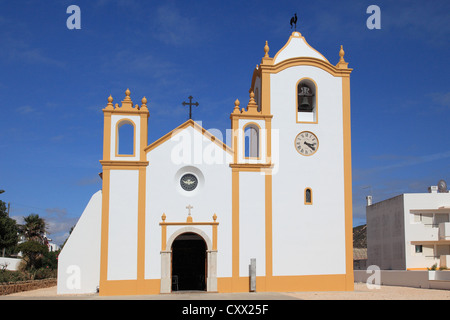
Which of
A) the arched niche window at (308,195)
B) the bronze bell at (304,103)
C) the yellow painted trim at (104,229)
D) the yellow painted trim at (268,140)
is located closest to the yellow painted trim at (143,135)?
the yellow painted trim at (104,229)

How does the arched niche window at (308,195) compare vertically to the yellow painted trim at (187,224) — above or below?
above

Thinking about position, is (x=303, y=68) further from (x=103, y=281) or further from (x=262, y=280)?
(x=103, y=281)

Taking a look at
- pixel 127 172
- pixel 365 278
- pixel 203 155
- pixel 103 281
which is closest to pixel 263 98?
pixel 203 155

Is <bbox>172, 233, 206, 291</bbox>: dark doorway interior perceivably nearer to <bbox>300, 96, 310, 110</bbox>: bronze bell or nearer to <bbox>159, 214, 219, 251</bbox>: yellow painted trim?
<bbox>159, 214, 219, 251</bbox>: yellow painted trim

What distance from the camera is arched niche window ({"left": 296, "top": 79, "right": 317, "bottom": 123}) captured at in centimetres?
2461

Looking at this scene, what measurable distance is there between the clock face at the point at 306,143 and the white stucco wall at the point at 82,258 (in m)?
9.88

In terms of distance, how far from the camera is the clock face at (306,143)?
24016mm

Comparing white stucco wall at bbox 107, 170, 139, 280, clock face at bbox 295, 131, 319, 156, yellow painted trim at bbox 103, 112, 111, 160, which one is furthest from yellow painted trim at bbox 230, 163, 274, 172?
yellow painted trim at bbox 103, 112, 111, 160

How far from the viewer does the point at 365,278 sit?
35.1 m

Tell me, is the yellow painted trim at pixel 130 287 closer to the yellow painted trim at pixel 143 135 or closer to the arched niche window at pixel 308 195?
the yellow painted trim at pixel 143 135

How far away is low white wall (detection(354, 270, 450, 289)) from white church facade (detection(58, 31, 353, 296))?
7102mm

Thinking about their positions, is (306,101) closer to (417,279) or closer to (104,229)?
(104,229)

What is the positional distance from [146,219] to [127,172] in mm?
2254

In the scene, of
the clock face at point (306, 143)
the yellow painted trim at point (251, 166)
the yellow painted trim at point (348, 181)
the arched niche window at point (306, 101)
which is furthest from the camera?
the arched niche window at point (306, 101)
